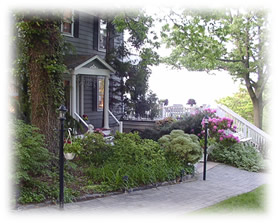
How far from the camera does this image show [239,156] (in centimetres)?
1140

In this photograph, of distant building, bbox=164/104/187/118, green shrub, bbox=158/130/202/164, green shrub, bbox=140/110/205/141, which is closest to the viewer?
green shrub, bbox=158/130/202/164

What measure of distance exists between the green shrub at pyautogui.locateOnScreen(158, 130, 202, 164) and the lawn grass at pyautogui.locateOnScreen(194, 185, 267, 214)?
226 cm

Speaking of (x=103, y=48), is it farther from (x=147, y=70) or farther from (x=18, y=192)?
(x=18, y=192)

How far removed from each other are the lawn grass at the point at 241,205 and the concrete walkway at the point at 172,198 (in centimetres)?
25

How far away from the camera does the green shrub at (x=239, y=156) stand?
1084 centimetres

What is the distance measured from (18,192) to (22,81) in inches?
161

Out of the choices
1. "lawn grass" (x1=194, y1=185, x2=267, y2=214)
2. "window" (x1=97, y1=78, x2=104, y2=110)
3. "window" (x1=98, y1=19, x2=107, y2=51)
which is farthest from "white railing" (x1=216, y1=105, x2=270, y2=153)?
"lawn grass" (x1=194, y1=185, x2=267, y2=214)

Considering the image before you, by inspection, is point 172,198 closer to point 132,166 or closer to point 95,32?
point 132,166

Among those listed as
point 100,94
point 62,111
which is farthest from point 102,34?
point 62,111

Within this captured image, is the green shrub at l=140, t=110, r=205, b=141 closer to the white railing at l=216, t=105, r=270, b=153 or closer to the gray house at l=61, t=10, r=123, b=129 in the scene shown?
the white railing at l=216, t=105, r=270, b=153

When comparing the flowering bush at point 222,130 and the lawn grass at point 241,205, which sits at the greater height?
the flowering bush at point 222,130

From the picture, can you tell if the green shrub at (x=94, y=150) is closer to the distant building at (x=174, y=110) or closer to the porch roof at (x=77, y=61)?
the porch roof at (x=77, y=61)

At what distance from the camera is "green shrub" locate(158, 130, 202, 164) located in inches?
350

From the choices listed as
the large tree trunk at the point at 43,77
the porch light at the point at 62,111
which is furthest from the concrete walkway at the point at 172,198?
the large tree trunk at the point at 43,77
